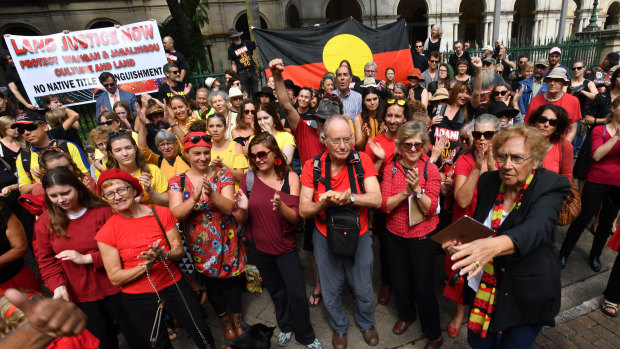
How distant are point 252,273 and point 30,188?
2910 millimetres

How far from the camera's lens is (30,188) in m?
3.87

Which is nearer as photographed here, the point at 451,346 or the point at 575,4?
the point at 451,346

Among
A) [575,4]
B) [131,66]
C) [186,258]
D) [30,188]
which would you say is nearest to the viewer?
[186,258]

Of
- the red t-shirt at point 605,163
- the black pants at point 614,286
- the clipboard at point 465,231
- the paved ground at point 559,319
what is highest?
the clipboard at point 465,231

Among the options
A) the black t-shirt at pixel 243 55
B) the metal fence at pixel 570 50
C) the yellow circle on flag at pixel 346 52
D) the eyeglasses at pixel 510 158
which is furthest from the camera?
the metal fence at pixel 570 50

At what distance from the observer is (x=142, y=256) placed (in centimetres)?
237

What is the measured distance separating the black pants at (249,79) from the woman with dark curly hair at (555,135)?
6833 mm

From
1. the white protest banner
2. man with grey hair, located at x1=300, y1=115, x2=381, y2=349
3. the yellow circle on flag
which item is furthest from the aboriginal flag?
man with grey hair, located at x1=300, y1=115, x2=381, y2=349

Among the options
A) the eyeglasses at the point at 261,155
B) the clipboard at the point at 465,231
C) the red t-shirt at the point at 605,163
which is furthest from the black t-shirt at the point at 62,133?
the red t-shirt at the point at 605,163

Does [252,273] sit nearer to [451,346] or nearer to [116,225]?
[116,225]

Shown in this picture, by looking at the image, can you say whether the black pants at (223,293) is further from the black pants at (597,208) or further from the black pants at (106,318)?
the black pants at (597,208)

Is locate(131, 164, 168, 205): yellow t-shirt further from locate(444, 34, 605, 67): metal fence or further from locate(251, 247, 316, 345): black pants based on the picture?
locate(444, 34, 605, 67): metal fence

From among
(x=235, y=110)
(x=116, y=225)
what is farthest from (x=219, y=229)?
(x=235, y=110)

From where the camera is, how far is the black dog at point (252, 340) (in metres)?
2.25
